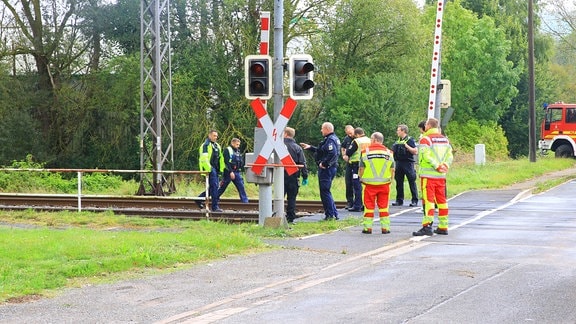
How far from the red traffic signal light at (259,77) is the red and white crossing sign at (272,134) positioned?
14.6 inches

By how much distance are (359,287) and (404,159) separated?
1068cm

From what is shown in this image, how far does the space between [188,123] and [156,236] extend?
31.7 meters

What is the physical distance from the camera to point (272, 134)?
15.4 metres

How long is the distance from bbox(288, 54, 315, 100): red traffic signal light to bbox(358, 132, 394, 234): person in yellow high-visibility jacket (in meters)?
1.63

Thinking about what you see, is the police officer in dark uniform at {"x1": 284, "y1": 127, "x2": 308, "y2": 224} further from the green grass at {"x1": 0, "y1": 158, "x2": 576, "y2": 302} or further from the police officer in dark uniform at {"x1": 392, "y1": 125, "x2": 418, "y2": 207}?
the police officer in dark uniform at {"x1": 392, "y1": 125, "x2": 418, "y2": 207}

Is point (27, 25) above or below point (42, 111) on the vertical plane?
above

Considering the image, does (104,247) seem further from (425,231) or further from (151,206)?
(151,206)

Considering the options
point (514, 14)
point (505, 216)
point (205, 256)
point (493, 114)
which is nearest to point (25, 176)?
point (505, 216)

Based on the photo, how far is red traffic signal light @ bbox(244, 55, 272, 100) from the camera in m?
15.0

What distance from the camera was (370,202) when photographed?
51.2 ft

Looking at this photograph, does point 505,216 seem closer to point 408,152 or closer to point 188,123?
point 408,152

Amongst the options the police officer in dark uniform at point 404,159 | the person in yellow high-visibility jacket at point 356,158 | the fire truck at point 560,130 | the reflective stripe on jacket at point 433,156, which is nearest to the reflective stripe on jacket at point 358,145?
the person in yellow high-visibility jacket at point 356,158

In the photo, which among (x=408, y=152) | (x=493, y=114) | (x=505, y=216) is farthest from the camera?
(x=493, y=114)

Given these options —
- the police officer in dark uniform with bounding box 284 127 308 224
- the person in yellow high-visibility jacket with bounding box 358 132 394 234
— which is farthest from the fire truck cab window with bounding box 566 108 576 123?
the person in yellow high-visibility jacket with bounding box 358 132 394 234
